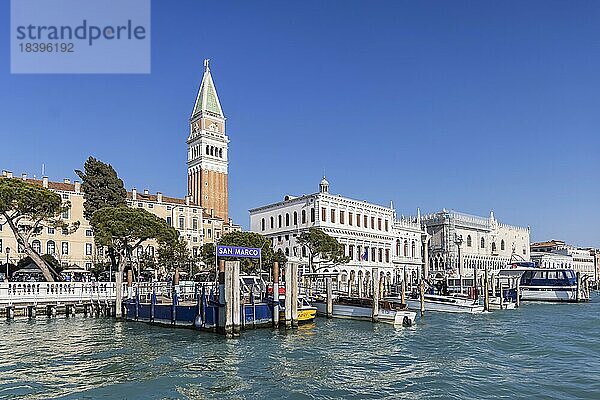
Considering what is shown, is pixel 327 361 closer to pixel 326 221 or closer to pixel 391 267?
pixel 326 221

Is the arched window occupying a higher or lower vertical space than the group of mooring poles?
higher

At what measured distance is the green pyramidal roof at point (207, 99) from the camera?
3120 inches

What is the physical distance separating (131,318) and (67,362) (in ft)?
37.2

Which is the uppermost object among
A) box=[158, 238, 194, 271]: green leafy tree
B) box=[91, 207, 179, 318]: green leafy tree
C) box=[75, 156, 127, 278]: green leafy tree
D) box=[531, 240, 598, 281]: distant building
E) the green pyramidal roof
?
the green pyramidal roof

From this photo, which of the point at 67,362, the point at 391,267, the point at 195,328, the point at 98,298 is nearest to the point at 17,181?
the point at 98,298

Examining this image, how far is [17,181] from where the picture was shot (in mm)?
34156

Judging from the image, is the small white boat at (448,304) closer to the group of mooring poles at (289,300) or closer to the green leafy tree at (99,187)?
the group of mooring poles at (289,300)

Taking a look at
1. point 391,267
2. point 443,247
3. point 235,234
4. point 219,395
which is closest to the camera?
point 219,395

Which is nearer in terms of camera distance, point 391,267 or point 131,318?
point 131,318

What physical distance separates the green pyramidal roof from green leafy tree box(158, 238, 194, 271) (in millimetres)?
35723

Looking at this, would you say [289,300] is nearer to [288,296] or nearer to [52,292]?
[288,296]

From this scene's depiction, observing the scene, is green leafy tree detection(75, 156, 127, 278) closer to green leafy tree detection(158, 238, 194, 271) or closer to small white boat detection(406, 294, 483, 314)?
green leafy tree detection(158, 238, 194, 271)

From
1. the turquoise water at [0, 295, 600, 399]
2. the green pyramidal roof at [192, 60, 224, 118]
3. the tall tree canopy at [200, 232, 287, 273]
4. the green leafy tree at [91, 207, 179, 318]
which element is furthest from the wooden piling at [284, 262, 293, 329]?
the green pyramidal roof at [192, 60, 224, 118]

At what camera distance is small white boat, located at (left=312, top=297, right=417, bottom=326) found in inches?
1057
